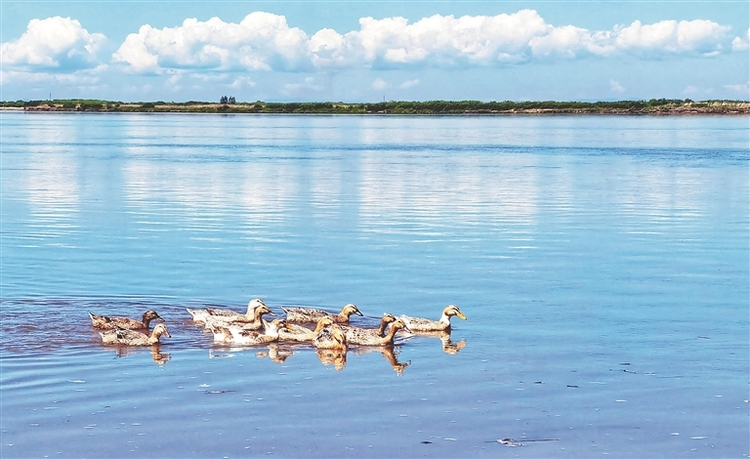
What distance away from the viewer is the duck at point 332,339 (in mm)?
15086

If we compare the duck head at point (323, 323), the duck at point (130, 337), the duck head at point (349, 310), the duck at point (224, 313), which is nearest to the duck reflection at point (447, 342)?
the duck head at point (349, 310)

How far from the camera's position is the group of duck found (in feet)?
50.0

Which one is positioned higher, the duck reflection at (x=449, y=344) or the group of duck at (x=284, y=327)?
the group of duck at (x=284, y=327)

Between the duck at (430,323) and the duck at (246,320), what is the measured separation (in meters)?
2.13

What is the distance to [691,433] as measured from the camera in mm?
11344

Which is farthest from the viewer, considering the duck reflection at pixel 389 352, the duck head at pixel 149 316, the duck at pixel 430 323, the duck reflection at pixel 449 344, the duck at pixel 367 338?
the duck head at pixel 149 316

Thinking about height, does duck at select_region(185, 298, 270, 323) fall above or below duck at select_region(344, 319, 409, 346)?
above

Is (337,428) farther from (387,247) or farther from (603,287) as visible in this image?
(387,247)

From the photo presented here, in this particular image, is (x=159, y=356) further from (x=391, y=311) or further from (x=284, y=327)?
(x=391, y=311)

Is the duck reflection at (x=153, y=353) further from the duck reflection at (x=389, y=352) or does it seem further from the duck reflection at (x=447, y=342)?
the duck reflection at (x=447, y=342)

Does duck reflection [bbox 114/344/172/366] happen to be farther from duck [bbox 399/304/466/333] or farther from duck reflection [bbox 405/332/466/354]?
duck reflection [bbox 405/332/466/354]

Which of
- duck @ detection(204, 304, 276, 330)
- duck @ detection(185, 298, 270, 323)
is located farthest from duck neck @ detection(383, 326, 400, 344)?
duck @ detection(185, 298, 270, 323)

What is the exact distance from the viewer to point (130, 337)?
49.9 feet

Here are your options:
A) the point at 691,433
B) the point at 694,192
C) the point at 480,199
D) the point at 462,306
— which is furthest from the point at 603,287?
the point at 694,192
